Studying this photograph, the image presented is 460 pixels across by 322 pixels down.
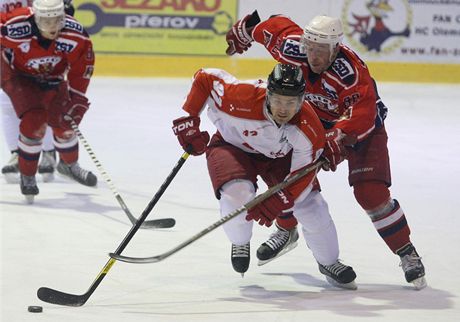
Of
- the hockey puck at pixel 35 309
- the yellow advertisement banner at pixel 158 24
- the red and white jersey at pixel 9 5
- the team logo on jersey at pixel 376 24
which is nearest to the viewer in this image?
the hockey puck at pixel 35 309

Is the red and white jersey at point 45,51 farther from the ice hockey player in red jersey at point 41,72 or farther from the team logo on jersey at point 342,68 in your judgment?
the team logo on jersey at point 342,68

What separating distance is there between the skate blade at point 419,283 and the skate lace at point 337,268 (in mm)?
266

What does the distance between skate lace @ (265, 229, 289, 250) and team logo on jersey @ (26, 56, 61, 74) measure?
1.68m

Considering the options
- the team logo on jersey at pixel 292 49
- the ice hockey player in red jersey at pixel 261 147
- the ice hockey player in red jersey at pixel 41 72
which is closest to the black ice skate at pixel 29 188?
the ice hockey player in red jersey at pixel 41 72

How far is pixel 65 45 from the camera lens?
5.37 metres

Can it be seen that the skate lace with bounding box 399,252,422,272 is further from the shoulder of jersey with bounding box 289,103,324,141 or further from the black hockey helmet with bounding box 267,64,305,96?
the black hockey helmet with bounding box 267,64,305,96

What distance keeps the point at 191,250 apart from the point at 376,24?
5.21m

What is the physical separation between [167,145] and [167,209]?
151cm

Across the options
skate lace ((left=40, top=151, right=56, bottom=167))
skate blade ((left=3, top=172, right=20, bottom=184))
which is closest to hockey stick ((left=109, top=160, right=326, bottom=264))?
skate blade ((left=3, top=172, right=20, bottom=184))

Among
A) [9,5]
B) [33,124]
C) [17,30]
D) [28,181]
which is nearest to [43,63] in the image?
[17,30]

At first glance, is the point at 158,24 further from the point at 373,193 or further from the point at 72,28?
the point at 373,193

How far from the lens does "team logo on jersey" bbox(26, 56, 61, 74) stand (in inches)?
213

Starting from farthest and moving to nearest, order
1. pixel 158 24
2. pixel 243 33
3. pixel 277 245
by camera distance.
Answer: pixel 158 24, pixel 243 33, pixel 277 245

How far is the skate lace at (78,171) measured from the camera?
18.9ft
